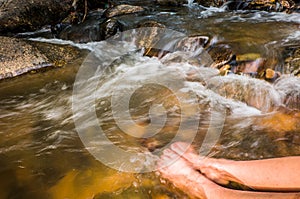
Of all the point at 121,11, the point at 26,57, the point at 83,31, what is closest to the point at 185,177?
the point at 26,57

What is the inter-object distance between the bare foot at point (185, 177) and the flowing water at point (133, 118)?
0.33 ft

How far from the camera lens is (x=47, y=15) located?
843cm

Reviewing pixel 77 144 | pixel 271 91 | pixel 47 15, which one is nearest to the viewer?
pixel 77 144

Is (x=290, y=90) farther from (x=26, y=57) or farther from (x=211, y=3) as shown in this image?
(x=211, y=3)

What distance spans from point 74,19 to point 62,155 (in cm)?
623

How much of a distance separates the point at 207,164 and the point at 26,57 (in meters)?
4.59

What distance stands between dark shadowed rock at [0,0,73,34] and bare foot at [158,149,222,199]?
6818 mm

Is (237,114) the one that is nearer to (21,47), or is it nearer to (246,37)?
(246,37)

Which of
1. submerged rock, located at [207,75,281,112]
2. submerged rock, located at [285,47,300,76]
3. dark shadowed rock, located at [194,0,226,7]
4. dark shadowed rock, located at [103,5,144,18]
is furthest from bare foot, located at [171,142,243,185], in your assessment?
dark shadowed rock, located at [194,0,226,7]

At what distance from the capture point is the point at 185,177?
280 cm

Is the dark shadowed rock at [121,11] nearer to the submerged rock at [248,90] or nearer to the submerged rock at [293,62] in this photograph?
the submerged rock at [248,90]

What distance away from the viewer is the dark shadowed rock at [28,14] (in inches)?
301

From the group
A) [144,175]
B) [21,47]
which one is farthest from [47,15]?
[144,175]

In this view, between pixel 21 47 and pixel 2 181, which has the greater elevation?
pixel 21 47
